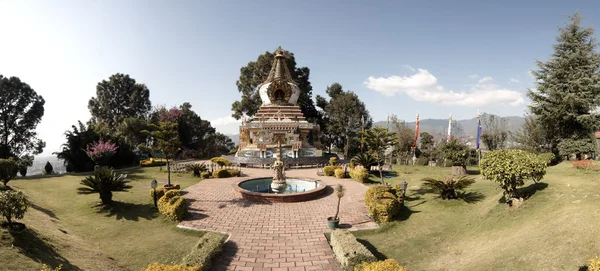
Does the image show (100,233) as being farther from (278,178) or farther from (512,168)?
(512,168)

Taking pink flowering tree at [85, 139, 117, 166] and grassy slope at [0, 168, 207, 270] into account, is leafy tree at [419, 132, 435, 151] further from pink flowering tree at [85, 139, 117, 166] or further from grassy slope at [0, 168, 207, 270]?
pink flowering tree at [85, 139, 117, 166]

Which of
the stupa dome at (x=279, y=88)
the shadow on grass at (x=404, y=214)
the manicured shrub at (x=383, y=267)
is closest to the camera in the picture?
the manicured shrub at (x=383, y=267)

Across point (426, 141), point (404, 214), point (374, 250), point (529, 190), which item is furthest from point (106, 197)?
point (426, 141)

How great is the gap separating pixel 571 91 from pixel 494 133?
13769 mm

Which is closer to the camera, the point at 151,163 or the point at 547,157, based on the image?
the point at 547,157

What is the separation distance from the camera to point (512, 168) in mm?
9578

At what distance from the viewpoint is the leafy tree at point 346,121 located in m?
40.9

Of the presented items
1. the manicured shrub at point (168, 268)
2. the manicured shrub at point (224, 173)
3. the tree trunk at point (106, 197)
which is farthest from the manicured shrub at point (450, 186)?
the tree trunk at point (106, 197)

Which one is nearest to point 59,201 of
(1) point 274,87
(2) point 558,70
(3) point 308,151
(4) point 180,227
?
(4) point 180,227

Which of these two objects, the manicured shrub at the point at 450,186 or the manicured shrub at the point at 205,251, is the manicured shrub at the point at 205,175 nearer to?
the manicured shrub at the point at 205,251

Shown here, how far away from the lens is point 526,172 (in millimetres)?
9453

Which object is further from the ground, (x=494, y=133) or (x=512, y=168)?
(x=494, y=133)

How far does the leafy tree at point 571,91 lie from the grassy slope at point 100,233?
26.8 meters

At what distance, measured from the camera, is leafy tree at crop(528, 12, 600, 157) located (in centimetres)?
1925
